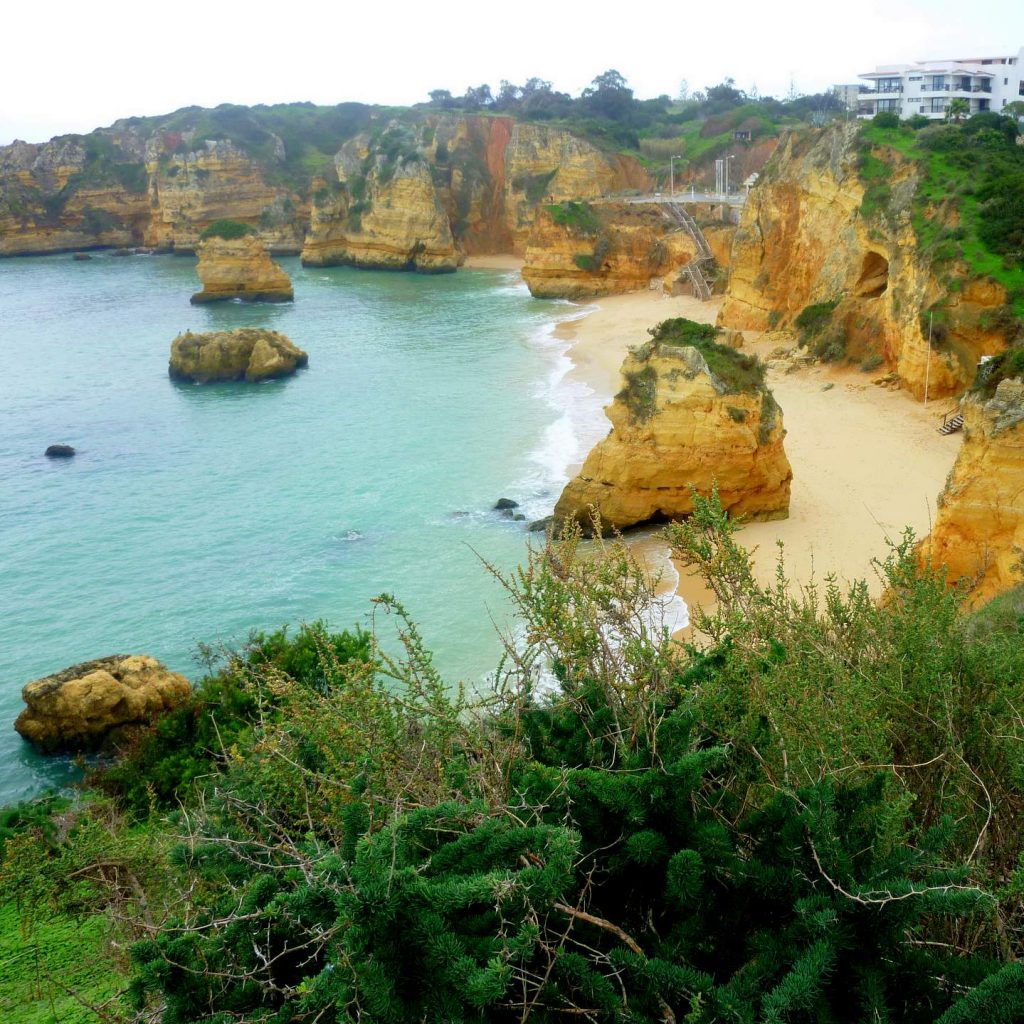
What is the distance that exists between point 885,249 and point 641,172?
45761mm

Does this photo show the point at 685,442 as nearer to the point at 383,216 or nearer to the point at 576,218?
the point at 576,218

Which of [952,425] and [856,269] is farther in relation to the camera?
[856,269]

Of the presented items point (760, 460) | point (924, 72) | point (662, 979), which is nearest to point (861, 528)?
point (760, 460)

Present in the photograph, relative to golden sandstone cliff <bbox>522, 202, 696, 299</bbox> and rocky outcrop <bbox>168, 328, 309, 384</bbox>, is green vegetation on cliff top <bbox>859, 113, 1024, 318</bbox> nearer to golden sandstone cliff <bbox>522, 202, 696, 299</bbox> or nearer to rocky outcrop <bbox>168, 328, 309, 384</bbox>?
golden sandstone cliff <bbox>522, 202, 696, 299</bbox>

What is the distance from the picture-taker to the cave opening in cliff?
31.3m

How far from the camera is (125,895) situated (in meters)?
7.77

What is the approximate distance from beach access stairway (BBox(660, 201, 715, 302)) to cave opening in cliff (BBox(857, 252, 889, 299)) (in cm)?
1647

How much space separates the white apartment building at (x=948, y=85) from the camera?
2739 inches

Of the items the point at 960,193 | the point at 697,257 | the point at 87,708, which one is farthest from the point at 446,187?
the point at 87,708

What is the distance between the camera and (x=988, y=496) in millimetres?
12641

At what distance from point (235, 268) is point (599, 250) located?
21.5 m

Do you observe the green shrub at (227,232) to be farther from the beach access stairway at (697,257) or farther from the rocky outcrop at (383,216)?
the beach access stairway at (697,257)

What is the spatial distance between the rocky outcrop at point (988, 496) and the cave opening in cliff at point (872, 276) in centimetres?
1939

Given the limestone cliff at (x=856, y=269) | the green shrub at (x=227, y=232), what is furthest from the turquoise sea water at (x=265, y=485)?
the limestone cliff at (x=856, y=269)
